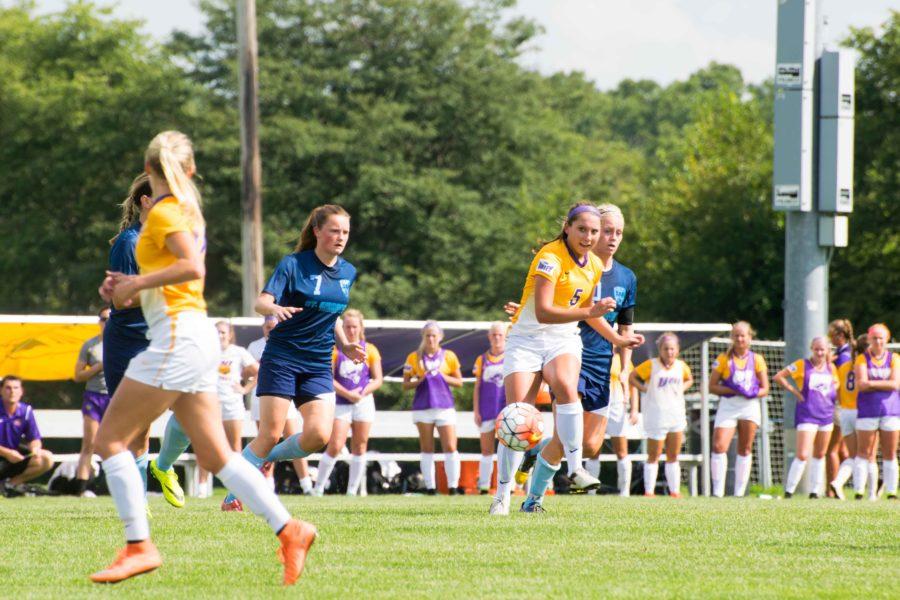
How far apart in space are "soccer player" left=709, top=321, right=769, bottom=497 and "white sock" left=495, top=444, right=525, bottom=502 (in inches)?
288

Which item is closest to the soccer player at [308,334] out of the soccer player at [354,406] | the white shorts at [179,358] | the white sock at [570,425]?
the white sock at [570,425]

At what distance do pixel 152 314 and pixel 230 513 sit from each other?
4.25 m

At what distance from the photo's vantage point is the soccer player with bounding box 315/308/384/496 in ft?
53.4

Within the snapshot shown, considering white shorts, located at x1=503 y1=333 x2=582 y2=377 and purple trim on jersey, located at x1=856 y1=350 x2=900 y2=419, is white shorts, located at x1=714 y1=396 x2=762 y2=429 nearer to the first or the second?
purple trim on jersey, located at x1=856 y1=350 x2=900 y2=419

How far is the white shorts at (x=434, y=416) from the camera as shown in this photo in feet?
58.1

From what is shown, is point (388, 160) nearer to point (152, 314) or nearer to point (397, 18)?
point (397, 18)

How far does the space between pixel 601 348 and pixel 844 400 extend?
7.81 m

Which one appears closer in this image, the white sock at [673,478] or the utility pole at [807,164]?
the white sock at [673,478]

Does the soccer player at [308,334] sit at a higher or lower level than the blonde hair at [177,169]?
lower

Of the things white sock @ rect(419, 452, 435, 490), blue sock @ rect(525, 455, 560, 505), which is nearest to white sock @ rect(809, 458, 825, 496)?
white sock @ rect(419, 452, 435, 490)

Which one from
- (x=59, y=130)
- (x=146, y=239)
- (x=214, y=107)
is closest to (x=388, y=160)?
(x=214, y=107)

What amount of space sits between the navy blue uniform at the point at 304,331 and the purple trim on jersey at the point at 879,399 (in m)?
9.41

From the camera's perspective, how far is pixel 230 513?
1012 cm

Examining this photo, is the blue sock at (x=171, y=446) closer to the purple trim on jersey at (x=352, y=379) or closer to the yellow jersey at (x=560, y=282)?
the yellow jersey at (x=560, y=282)
